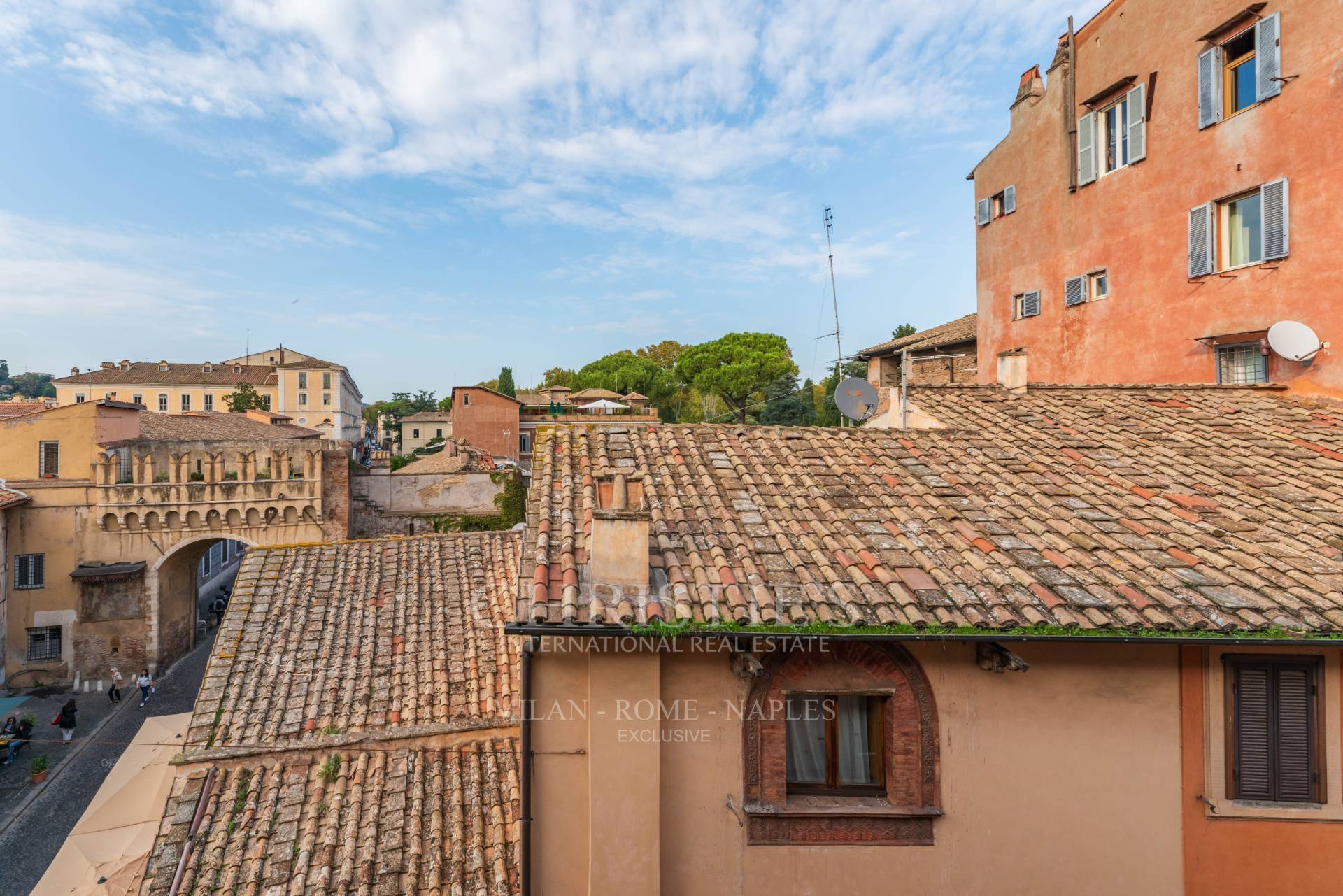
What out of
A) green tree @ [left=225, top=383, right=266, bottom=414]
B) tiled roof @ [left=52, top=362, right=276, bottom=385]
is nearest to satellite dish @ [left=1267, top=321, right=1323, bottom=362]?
green tree @ [left=225, top=383, right=266, bottom=414]

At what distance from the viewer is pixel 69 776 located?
1364 centimetres

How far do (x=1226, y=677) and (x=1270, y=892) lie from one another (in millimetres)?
1505

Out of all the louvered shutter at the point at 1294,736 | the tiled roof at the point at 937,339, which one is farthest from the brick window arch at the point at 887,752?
the tiled roof at the point at 937,339

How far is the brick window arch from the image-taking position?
420cm

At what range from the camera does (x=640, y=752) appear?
401 cm

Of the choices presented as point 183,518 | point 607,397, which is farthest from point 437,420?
point 183,518

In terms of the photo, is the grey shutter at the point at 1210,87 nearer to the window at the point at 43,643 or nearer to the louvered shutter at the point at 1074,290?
the louvered shutter at the point at 1074,290

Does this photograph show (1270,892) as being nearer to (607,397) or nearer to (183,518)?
(183,518)

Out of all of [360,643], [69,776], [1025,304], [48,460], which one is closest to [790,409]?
[1025,304]

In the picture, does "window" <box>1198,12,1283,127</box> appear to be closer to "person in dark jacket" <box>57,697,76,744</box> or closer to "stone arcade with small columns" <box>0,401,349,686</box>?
"stone arcade with small columns" <box>0,401,349,686</box>

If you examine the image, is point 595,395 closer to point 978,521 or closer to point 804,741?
point 978,521

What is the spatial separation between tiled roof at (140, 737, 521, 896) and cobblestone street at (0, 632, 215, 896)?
29.0 ft

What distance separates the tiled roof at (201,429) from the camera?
2162 cm

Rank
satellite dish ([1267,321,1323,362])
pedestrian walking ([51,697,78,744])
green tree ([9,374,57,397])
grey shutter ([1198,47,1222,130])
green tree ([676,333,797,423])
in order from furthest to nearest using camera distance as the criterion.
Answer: green tree ([9,374,57,397]) < green tree ([676,333,797,423]) < pedestrian walking ([51,697,78,744]) < grey shutter ([1198,47,1222,130]) < satellite dish ([1267,321,1323,362])
